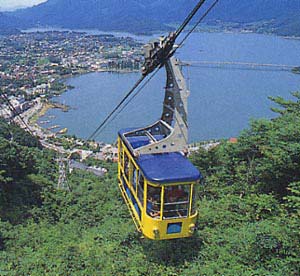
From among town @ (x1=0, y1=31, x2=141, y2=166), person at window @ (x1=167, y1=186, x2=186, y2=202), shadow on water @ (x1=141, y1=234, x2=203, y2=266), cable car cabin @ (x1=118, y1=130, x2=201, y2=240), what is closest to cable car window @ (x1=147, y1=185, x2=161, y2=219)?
cable car cabin @ (x1=118, y1=130, x2=201, y2=240)

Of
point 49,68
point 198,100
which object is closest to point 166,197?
point 198,100

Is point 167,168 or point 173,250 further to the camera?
point 173,250

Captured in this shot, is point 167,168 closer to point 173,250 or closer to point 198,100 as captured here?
point 173,250

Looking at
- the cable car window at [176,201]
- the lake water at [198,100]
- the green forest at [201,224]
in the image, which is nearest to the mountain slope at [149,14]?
the lake water at [198,100]

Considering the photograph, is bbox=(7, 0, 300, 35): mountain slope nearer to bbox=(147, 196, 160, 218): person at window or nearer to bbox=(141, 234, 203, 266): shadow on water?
bbox=(141, 234, 203, 266): shadow on water

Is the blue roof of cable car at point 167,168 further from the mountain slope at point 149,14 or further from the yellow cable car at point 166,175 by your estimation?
the mountain slope at point 149,14

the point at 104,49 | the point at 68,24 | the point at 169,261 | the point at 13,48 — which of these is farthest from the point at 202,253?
the point at 68,24
